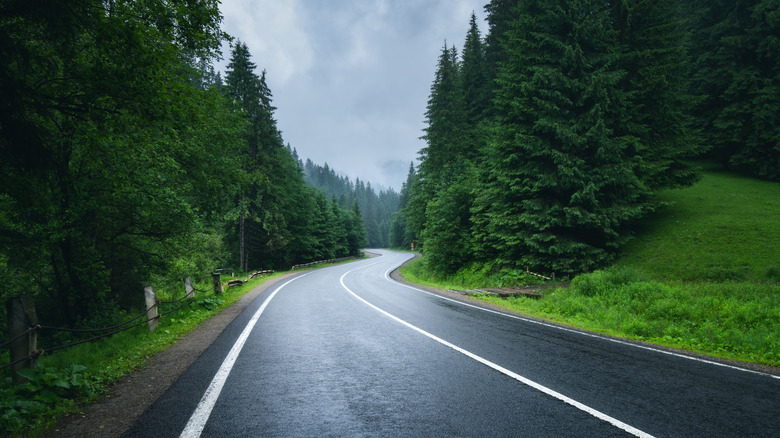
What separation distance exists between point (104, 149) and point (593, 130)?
17.9 m

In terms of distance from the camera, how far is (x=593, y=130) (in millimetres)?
15102

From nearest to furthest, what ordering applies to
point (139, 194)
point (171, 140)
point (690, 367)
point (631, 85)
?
point (690, 367), point (139, 194), point (171, 140), point (631, 85)

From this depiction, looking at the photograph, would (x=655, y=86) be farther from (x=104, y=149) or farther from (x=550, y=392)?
(x=104, y=149)

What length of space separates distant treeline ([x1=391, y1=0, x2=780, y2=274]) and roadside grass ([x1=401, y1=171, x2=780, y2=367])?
1945mm

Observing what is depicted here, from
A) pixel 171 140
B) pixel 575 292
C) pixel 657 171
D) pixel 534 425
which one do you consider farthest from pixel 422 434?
pixel 657 171

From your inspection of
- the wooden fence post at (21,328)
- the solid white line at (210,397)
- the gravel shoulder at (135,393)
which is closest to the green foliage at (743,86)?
the gravel shoulder at (135,393)

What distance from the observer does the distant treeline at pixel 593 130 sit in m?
15.6

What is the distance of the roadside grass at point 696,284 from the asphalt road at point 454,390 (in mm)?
2222

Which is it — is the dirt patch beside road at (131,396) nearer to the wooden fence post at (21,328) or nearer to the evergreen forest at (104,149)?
the wooden fence post at (21,328)

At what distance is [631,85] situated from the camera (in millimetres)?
18781

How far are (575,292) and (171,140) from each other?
1413 cm

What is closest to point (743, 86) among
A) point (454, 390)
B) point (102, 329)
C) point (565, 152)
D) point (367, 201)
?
point (565, 152)

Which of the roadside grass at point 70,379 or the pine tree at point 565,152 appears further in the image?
the pine tree at point 565,152

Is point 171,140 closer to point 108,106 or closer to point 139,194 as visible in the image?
point 139,194
